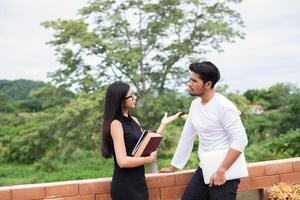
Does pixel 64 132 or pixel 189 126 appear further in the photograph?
pixel 64 132

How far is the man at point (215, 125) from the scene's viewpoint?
78.6 inches

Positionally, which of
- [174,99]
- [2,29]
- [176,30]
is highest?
[2,29]

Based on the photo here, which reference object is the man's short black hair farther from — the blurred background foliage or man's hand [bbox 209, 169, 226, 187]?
the blurred background foliage

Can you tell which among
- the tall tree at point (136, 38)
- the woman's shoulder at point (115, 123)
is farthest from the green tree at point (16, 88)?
the woman's shoulder at point (115, 123)

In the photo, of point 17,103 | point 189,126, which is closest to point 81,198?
point 189,126

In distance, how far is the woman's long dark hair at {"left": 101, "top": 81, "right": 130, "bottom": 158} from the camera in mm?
1982

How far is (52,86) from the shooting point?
1133 cm

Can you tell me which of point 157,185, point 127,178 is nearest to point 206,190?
point 157,185

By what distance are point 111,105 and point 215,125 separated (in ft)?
1.47

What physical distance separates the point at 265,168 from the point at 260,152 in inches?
224

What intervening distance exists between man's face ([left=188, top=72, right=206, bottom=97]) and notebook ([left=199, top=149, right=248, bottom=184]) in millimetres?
271

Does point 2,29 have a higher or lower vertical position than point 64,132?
higher

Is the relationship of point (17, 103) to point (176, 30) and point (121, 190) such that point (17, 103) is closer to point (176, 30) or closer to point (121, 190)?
point (176, 30)

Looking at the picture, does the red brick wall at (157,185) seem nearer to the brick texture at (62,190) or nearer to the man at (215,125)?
the brick texture at (62,190)
